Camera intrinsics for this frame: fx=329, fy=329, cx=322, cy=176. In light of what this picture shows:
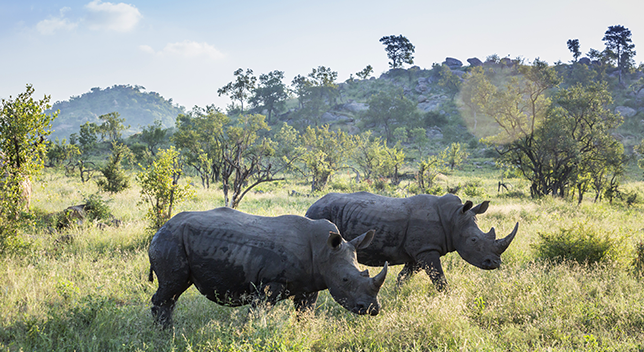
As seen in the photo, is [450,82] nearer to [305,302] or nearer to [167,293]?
[305,302]

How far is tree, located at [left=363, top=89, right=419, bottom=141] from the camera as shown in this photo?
72.8 meters

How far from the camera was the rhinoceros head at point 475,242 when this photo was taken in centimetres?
513

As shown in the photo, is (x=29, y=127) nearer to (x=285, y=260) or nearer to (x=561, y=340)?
(x=285, y=260)

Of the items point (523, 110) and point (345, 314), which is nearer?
point (345, 314)

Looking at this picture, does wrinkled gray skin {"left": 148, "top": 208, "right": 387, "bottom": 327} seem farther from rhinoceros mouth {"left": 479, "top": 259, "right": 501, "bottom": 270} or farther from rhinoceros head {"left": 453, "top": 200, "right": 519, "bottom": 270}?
rhinoceros mouth {"left": 479, "top": 259, "right": 501, "bottom": 270}

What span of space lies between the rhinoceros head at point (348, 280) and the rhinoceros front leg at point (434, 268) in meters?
2.04

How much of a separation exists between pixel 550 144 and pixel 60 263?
20136mm

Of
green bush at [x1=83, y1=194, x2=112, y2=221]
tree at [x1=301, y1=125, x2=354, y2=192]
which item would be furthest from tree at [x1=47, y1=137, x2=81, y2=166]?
green bush at [x1=83, y1=194, x2=112, y2=221]

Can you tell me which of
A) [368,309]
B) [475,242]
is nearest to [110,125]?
[475,242]

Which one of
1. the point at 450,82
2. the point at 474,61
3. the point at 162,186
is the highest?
the point at 474,61

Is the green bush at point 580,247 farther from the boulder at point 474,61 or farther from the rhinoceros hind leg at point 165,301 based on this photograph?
the boulder at point 474,61

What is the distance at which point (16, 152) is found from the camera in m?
6.46

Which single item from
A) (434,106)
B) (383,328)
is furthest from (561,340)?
(434,106)

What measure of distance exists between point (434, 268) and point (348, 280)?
2268 millimetres
